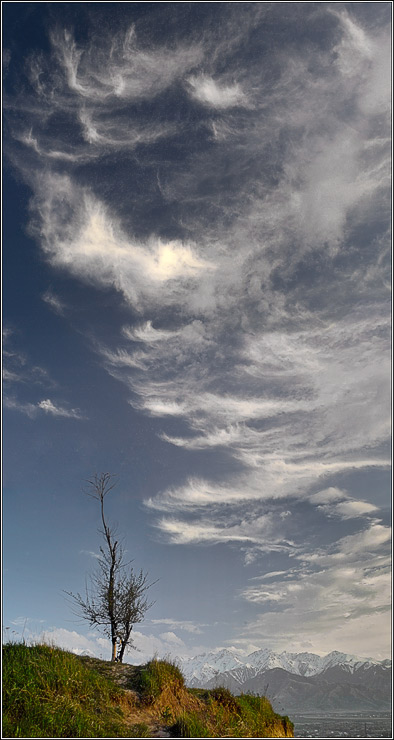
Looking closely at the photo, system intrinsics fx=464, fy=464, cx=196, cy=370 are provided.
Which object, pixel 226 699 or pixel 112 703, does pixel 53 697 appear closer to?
pixel 112 703

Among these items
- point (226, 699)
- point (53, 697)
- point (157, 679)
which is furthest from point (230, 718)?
point (53, 697)

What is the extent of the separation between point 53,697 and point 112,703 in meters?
2.53

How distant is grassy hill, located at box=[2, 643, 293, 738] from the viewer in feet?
43.5

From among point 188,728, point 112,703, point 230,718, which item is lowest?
point 230,718

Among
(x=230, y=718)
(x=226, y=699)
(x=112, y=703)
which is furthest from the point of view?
(x=226, y=699)

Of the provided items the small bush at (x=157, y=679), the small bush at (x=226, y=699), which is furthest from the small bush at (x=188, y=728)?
the small bush at (x=226, y=699)

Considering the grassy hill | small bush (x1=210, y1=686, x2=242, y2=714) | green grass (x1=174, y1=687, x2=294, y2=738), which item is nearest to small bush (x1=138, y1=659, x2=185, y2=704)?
the grassy hill

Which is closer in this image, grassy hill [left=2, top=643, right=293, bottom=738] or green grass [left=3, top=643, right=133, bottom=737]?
green grass [left=3, top=643, right=133, bottom=737]

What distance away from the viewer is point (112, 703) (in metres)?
15.7

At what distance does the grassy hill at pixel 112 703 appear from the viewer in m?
13.3

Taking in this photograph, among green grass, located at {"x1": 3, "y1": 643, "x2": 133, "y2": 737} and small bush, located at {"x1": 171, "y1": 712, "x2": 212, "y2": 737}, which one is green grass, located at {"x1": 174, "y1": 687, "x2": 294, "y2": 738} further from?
green grass, located at {"x1": 3, "y1": 643, "x2": 133, "y2": 737}

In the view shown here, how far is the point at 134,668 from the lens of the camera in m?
19.0

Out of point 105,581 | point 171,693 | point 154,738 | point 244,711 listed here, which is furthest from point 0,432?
point 105,581

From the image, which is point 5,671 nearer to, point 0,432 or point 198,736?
point 198,736
